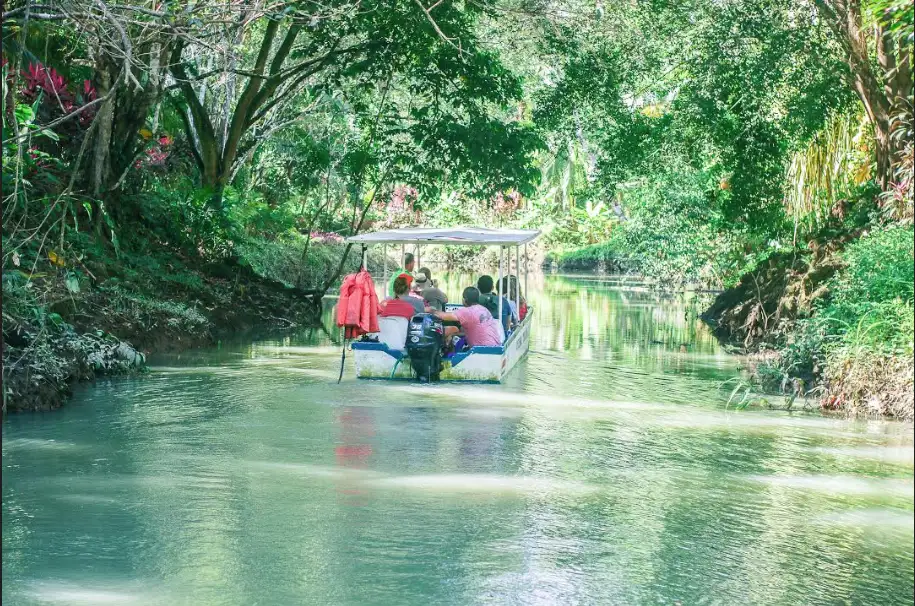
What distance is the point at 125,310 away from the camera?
18.1m

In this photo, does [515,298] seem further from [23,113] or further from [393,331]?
[23,113]

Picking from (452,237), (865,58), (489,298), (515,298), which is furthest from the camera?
(515,298)

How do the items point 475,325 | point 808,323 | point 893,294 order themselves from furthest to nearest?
1. point 475,325
2. point 808,323
3. point 893,294

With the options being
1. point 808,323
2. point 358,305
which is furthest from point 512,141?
point 808,323

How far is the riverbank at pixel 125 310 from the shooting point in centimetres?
1259

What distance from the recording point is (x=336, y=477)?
31.3ft

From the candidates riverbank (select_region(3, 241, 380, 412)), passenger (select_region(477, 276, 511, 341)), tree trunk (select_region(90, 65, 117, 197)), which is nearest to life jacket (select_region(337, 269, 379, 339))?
passenger (select_region(477, 276, 511, 341))

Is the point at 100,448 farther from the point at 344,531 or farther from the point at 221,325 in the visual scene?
the point at 221,325

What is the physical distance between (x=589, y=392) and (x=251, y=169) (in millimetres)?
23489

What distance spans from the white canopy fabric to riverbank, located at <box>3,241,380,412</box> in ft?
12.7

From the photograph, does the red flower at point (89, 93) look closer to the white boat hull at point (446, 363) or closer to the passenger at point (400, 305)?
the passenger at point (400, 305)

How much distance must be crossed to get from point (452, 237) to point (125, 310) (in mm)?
5588

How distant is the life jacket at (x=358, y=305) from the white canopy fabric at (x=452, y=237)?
1.51 metres

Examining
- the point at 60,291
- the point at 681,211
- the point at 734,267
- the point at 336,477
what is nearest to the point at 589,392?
the point at 336,477
